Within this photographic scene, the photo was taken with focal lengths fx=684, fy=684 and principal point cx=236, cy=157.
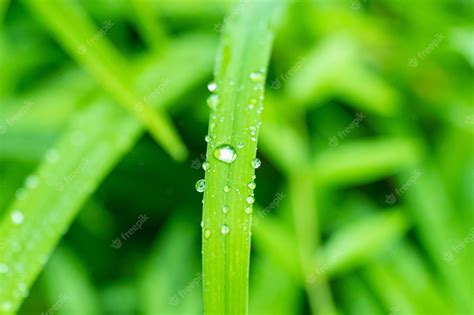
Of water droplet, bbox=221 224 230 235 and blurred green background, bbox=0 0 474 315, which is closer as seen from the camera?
water droplet, bbox=221 224 230 235

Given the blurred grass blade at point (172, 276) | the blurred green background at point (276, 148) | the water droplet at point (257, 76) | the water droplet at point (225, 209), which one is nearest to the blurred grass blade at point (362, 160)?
the blurred green background at point (276, 148)

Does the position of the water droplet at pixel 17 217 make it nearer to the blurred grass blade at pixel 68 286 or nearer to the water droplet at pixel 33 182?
the water droplet at pixel 33 182

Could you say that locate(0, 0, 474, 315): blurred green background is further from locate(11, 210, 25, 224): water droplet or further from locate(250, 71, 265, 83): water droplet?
locate(250, 71, 265, 83): water droplet

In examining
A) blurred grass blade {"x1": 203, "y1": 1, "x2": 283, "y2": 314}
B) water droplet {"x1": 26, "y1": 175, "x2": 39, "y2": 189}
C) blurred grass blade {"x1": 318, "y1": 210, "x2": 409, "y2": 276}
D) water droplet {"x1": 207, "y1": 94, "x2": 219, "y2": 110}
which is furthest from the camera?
blurred grass blade {"x1": 318, "y1": 210, "x2": 409, "y2": 276}

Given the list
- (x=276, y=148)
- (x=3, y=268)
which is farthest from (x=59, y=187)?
(x=276, y=148)

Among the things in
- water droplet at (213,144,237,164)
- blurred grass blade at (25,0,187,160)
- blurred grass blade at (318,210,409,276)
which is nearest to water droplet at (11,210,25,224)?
blurred grass blade at (25,0,187,160)

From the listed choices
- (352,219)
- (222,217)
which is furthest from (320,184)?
(222,217)

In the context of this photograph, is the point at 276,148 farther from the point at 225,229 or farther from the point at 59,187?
the point at 225,229

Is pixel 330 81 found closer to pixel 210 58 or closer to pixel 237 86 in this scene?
pixel 210 58

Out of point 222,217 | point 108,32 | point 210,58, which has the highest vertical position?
point 108,32
